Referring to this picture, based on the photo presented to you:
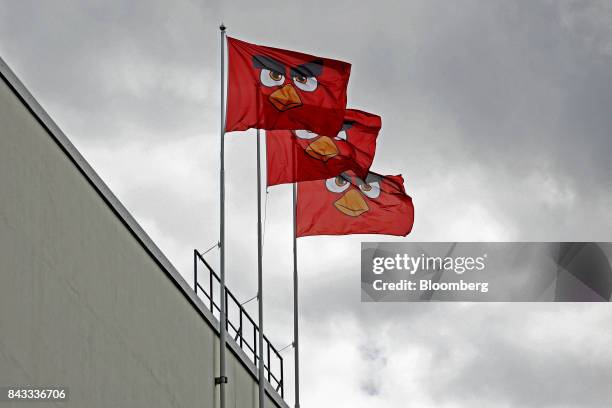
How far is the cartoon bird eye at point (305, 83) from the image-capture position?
20.7 metres

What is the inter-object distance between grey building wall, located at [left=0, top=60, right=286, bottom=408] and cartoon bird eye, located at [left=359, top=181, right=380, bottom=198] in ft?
18.6

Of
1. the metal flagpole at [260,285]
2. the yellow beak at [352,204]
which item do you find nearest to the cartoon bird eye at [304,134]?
the metal flagpole at [260,285]

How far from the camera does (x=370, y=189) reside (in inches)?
941

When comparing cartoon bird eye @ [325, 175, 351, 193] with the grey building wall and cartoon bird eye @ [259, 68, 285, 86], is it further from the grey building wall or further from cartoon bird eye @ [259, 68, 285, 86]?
the grey building wall

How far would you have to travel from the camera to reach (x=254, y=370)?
71.7ft

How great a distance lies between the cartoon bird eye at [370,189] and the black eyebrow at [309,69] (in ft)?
11.5

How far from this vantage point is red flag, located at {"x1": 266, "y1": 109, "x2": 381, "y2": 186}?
72.3 ft

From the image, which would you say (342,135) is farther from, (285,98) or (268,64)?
(268,64)

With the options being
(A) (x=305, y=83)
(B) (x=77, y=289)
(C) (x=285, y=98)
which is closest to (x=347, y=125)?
(A) (x=305, y=83)

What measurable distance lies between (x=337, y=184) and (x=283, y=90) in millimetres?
4002

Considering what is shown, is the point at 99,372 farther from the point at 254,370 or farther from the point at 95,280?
the point at 254,370

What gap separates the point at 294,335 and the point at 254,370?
2182 millimetres

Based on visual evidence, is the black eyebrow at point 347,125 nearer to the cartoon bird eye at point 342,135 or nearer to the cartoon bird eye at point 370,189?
the cartoon bird eye at point 342,135

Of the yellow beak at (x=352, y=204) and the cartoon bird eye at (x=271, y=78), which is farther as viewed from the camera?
the yellow beak at (x=352, y=204)
